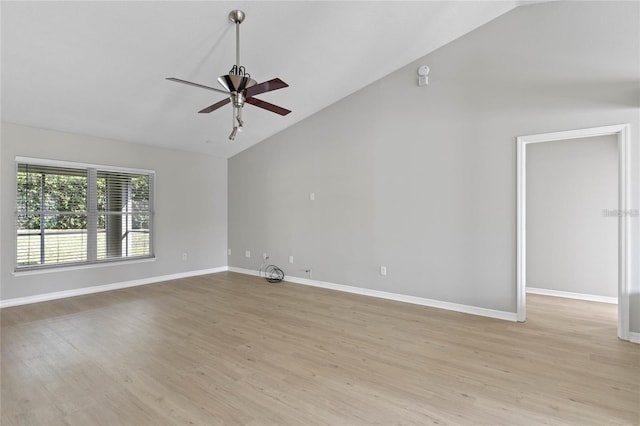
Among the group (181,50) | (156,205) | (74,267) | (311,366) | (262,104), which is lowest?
(311,366)

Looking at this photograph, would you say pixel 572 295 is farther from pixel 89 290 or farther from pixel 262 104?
pixel 89 290

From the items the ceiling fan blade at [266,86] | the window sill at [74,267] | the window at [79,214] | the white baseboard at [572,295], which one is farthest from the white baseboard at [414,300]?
the ceiling fan blade at [266,86]

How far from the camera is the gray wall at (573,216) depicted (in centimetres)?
465

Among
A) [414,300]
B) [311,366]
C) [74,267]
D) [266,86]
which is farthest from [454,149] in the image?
[74,267]

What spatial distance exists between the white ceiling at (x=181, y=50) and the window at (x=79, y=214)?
704 mm

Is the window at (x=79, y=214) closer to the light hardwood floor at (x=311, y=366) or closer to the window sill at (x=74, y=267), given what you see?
the window sill at (x=74, y=267)

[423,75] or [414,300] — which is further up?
[423,75]

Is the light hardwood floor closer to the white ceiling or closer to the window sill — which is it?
the window sill

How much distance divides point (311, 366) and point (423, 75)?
155 inches

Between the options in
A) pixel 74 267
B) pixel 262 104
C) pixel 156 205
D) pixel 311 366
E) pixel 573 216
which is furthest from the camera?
pixel 156 205

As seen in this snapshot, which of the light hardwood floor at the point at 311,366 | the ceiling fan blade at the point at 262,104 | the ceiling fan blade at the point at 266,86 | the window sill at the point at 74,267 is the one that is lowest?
the light hardwood floor at the point at 311,366

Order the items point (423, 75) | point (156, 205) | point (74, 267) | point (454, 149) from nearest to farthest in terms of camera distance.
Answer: point (454, 149)
point (423, 75)
point (74, 267)
point (156, 205)

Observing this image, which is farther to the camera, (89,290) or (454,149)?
(89,290)

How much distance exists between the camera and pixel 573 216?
4.89 meters
